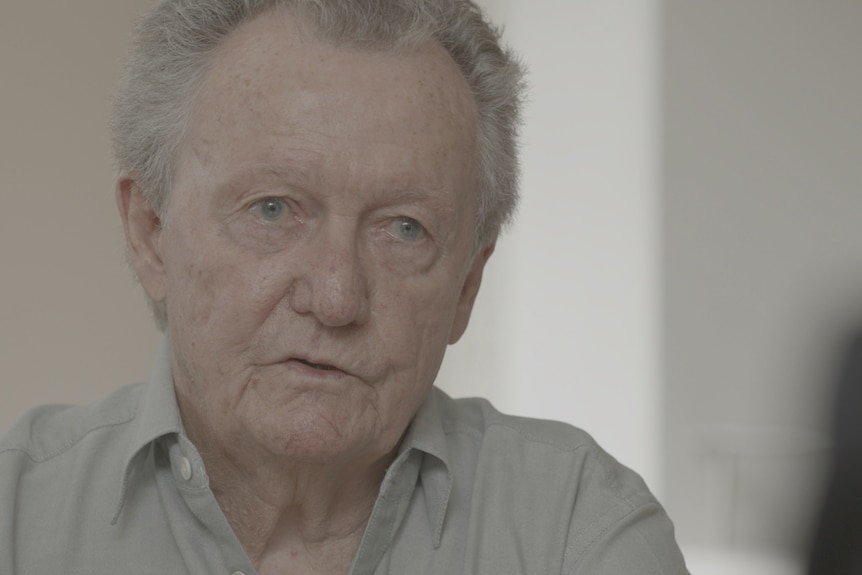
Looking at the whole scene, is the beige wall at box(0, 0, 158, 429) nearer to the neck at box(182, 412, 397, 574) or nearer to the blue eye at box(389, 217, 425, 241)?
the neck at box(182, 412, 397, 574)

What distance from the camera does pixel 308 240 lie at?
1.35 m

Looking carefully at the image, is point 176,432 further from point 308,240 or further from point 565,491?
point 565,491

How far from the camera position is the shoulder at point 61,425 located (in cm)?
150

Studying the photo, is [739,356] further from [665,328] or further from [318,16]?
[318,16]

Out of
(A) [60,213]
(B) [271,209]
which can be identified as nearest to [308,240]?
(B) [271,209]

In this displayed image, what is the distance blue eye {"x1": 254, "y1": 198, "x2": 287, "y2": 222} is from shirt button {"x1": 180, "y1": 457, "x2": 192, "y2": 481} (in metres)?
0.32

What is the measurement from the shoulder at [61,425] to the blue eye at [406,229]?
1.50ft

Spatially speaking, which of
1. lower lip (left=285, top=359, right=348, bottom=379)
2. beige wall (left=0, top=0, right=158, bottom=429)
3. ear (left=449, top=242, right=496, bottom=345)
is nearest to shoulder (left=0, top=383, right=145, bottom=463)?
lower lip (left=285, top=359, right=348, bottom=379)

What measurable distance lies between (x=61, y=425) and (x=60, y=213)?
1.77 metres

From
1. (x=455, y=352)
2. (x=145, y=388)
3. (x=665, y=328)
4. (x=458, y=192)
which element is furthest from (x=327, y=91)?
(x=665, y=328)

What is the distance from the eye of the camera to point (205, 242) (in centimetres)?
138

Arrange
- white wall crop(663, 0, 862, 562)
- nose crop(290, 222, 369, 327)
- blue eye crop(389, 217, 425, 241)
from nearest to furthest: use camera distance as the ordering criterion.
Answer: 1. nose crop(290, 222, 369, 327)
2. blue eye crop(389, 217, 425, 241)
3. white wall crop(663, 0, 862, 562)

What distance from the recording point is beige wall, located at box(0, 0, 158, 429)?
312cm

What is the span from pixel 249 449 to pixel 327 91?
44 cm
